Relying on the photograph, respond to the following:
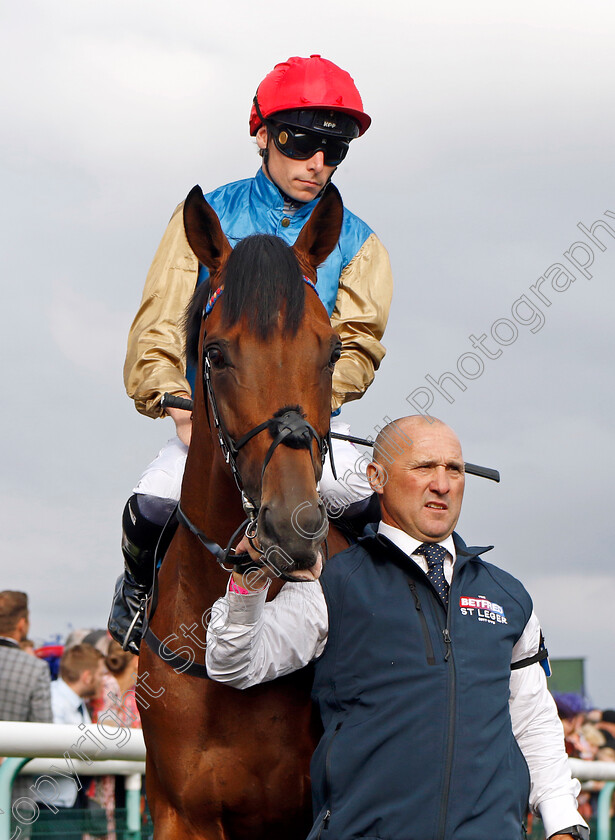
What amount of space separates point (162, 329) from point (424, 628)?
4.95 ft

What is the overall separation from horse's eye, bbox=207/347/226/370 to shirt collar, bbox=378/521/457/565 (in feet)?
2.30

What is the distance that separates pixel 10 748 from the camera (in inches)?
144

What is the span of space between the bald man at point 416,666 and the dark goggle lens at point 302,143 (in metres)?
1.19

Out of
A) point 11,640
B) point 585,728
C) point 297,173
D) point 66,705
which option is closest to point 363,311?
point 297,173

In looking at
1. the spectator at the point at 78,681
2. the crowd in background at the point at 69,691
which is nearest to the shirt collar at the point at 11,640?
the crowd in background at the point at 69,691

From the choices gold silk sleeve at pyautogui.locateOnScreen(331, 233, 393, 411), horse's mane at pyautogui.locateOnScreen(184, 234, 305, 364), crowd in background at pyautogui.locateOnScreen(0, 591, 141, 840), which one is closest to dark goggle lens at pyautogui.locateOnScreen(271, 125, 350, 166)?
gold silk sleeve at pyautogui.locateOnScreen(331, 233, 393, 411)

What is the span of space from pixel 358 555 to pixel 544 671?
2.35 ft

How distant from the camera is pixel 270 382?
9.41ft

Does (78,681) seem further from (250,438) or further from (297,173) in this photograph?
(250,438)

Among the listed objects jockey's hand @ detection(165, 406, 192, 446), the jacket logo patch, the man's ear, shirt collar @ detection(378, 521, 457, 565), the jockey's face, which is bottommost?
the jacket logo patch

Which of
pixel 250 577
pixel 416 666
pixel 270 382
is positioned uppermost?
pixel 270 382

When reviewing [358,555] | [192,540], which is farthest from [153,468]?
[358,555]

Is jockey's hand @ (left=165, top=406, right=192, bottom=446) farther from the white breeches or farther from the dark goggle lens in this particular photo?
the dark goggle lens

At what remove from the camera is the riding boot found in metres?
3.73
